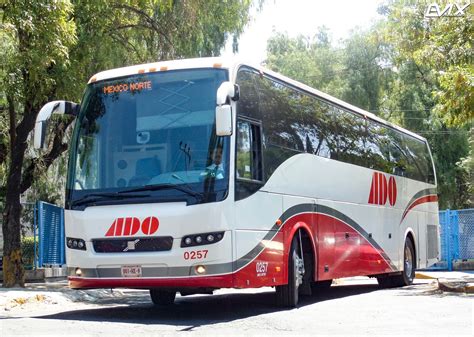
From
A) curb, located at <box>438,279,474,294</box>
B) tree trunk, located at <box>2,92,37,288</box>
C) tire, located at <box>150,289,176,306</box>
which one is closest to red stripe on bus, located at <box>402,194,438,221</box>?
curb, located at <box>438,279,474,294</box>

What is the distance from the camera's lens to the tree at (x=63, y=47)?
43.4 ft

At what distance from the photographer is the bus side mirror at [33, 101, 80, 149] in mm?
10398

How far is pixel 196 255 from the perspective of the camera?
9.73 metres

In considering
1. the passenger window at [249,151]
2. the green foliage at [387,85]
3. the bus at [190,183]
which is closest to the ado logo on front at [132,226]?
the bus at [190,183]

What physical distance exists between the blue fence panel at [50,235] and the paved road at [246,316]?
451 centimetres

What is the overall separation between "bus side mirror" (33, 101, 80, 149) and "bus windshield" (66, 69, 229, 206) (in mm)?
190

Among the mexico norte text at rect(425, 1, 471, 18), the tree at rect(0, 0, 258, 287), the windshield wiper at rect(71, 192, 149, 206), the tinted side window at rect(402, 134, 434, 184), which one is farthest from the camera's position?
the tinted side window at rect(402, 134, 434, 184)

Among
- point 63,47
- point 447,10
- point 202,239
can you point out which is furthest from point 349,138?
point 202,239

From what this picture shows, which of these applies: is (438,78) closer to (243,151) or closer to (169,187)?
(243,151)

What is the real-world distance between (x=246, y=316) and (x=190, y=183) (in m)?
2.19

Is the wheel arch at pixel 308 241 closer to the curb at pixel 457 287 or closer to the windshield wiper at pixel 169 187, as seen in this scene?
the windshield wiper at pixel 169 187

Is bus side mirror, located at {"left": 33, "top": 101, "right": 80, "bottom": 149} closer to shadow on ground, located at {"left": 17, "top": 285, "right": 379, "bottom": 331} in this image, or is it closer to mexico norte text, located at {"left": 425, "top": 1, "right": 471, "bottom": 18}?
shadow on ground, located at {"left": 17, "top": 285, "right": 379, "bottom": 331}

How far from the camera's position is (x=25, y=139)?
1606 cm

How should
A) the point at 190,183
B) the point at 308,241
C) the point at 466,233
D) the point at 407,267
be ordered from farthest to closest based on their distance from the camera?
the point at 466,233 < the point at 407,267 < the point at 308,241 < the point at 190,183
